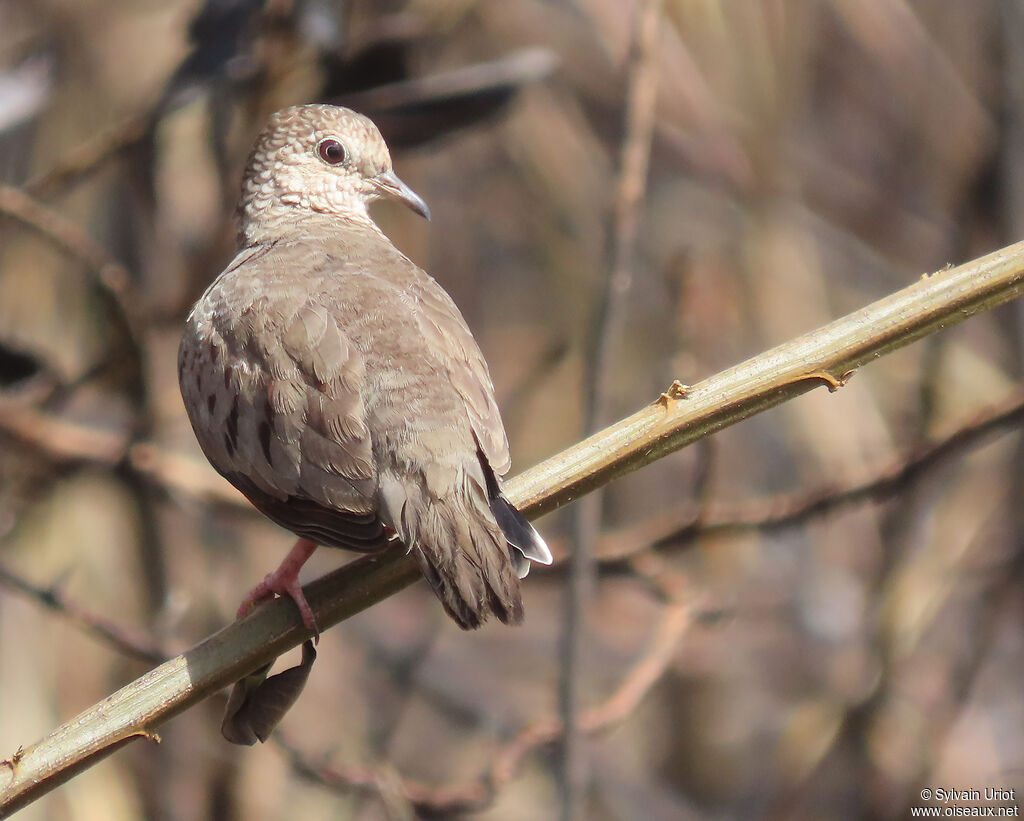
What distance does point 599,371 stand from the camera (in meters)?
3.67

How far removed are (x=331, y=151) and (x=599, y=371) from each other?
1287 mm

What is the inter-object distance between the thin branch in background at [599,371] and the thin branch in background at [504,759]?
0.24 metres

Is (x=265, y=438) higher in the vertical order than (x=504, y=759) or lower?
higher

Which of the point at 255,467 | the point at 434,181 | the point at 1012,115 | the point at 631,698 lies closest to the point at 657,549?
the point at 631,698

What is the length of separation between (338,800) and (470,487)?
11.9 feet

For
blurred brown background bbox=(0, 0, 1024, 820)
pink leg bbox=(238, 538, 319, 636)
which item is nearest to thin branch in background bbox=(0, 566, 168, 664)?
blurred brown background bbox=(0, 0, 1024, 820)

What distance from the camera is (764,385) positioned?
8.08 feet

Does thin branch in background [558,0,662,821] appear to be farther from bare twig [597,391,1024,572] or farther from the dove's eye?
the dove's eye

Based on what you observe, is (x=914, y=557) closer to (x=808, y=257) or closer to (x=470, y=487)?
(x=808, y=257)

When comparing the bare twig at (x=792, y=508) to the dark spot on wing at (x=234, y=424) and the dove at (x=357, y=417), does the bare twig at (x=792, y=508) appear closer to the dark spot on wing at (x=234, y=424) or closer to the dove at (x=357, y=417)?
the dove at (x=357, y=417)

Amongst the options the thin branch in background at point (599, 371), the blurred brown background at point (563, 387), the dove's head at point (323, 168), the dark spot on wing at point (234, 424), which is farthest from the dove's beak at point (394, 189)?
the dark spot on wing at point (234, 424)

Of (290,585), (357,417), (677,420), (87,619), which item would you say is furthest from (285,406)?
(87,619)

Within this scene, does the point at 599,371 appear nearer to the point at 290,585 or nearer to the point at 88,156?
the point at 290,585

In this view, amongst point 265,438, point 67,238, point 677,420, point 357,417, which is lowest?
point 67,238
